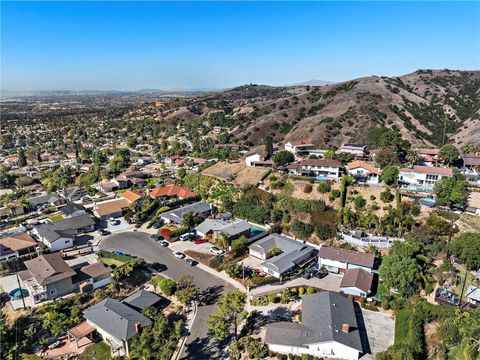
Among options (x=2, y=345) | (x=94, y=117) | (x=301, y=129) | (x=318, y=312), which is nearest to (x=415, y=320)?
(x=318, y=312)

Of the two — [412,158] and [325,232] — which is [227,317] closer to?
[325,232]

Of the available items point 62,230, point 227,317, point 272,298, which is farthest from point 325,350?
point 62,230

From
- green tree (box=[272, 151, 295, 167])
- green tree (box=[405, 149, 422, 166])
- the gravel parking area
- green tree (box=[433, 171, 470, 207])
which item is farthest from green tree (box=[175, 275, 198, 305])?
green tree (box=[405, 149, 422, 166])

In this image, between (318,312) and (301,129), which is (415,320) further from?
(301,129)

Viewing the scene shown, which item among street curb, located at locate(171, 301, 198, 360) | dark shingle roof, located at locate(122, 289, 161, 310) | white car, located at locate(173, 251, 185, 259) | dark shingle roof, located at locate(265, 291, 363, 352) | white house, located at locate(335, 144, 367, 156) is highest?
white house, located at locate(335, 144, 367, 156)

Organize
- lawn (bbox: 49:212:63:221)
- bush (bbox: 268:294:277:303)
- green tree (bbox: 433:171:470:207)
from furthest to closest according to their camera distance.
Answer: lawn (bbox: 49:212:63:221)
green tree (bbox: 433:171:470:207)
bush (bbox: 268:294:277:303)

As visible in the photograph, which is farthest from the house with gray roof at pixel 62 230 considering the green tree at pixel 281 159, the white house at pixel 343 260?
the white house at pixel 343 260

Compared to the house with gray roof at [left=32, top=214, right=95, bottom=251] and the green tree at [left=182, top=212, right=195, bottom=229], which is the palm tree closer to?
the green tree at [left=182, top=212, right=195, bottom=229]
